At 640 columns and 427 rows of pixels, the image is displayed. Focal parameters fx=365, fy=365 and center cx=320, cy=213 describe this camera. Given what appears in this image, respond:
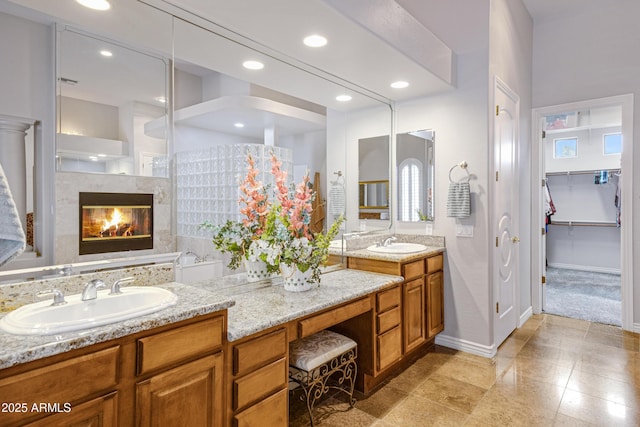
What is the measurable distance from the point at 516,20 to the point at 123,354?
439cm

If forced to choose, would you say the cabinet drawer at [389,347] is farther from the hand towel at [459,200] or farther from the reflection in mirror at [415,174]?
the reflection in mirror at [415,174]

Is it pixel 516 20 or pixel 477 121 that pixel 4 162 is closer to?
pixel 477 121

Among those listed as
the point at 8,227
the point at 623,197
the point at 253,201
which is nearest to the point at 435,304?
the point at 253,201

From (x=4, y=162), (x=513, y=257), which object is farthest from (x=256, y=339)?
(x=513, y=257)

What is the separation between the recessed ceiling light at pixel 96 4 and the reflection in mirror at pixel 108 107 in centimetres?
13

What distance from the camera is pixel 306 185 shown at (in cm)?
267

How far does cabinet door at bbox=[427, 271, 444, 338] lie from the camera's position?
310 centimetres

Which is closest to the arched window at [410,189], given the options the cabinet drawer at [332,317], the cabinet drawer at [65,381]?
the cabinet drawer at [332,317]

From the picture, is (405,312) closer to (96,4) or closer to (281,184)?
(281,184)

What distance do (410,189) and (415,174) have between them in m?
0.15

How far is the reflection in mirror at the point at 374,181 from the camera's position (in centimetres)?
344

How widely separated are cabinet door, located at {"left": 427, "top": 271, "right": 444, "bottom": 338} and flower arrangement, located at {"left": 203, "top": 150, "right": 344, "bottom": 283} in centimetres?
124

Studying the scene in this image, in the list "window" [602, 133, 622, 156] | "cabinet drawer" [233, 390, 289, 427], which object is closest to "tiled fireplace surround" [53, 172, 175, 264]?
"cabinet drawer" [233, 390, 289, 427]

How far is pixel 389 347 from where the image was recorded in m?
2.60
